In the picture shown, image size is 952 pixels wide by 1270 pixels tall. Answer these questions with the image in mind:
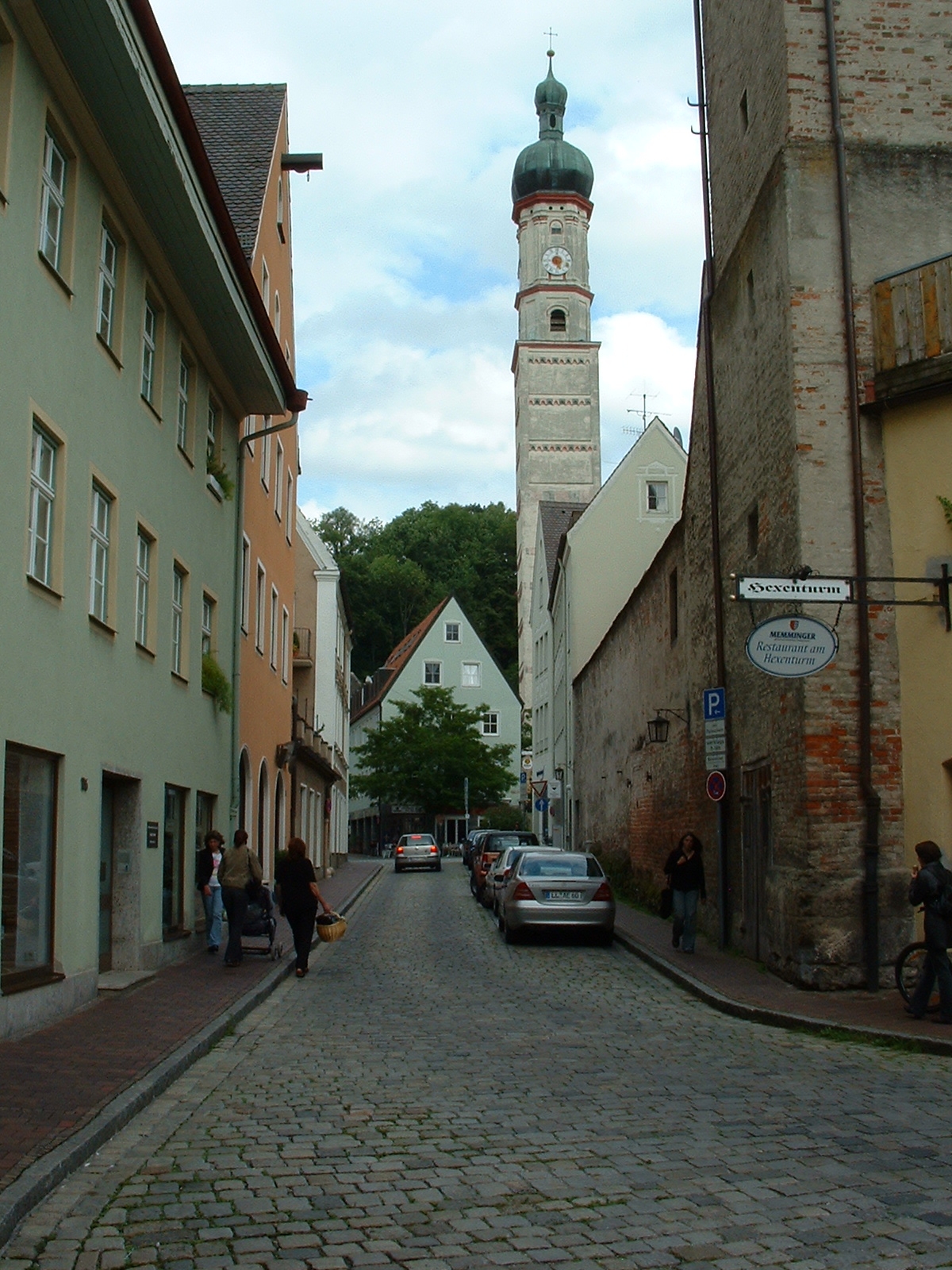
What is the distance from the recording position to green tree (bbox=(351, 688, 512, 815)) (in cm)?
6462

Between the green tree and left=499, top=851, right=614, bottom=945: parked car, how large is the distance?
4438 centimetres

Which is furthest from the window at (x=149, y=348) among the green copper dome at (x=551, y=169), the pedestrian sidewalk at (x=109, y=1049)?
Answer: the green copper dome at (x=551, y=169)

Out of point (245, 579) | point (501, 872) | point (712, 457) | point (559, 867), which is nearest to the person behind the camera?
point (712, 457)

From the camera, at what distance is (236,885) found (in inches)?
643

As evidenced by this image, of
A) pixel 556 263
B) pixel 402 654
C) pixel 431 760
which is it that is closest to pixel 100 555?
pixel 431 760

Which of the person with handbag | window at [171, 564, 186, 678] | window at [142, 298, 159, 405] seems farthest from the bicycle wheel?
window at [142, 298, 159, 405]

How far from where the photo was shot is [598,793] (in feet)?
114

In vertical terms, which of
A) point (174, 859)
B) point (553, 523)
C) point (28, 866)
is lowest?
point (174, 859)

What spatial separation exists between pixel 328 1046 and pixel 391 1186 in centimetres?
453

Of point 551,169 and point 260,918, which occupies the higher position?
point 551,169

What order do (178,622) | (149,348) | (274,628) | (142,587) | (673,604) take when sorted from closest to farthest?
(142,587), (149,348), (178,622), (673,604), (274,628)

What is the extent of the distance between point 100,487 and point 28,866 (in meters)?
3.99

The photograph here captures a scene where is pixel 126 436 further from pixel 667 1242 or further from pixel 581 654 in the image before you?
pixel 581 654

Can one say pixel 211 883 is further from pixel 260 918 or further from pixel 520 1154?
pixel 520 1154
